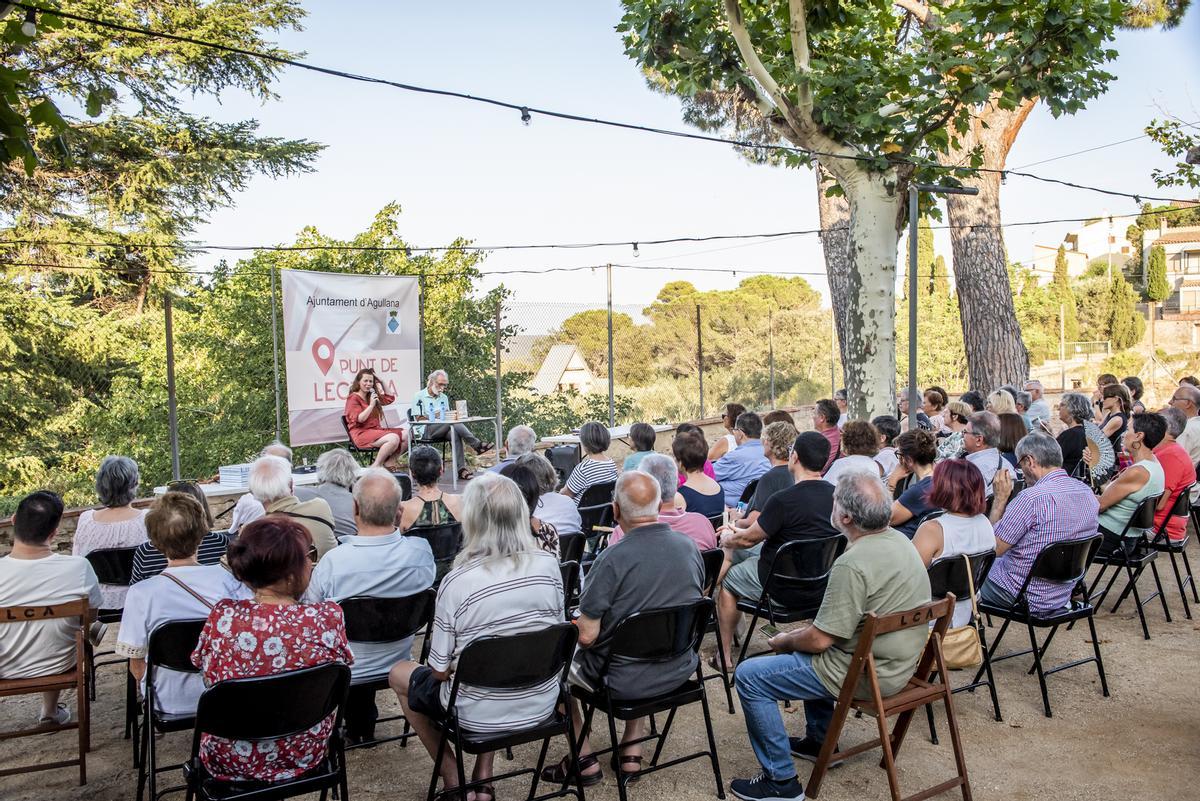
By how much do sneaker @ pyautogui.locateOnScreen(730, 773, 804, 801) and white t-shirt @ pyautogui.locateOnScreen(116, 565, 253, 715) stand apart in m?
2.01

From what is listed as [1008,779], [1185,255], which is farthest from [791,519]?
[1185,255]

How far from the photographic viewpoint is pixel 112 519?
4676 millimetres

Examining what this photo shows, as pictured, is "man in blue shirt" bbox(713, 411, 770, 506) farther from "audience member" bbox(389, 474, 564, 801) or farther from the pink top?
"audience member" bbox(389, 474, 564, 801)

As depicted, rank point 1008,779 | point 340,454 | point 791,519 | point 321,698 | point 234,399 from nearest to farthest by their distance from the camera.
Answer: point 321,698 → point 1008,779 → point 791,519 → point 340,454 → point 234,399

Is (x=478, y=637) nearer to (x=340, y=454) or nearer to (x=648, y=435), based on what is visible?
(x=340, y=454)

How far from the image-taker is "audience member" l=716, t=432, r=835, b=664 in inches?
179

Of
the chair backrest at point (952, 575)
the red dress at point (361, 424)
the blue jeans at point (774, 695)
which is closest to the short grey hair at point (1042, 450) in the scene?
the chair backrest at point (952, 575)

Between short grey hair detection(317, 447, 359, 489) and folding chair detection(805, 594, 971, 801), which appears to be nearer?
folding chair detection(805, 594, 971, 801)

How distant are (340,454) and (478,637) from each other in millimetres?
2544

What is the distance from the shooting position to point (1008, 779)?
12.1 ft

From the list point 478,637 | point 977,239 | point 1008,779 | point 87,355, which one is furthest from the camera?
point 87,355

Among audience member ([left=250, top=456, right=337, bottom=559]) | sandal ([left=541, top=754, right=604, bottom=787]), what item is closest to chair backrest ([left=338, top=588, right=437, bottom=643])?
sandal ([left=541, top=754, right=604, bottom=787])

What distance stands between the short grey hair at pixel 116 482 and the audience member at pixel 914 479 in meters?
3.97

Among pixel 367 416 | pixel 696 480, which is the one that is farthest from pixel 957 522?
pixel 367 416
